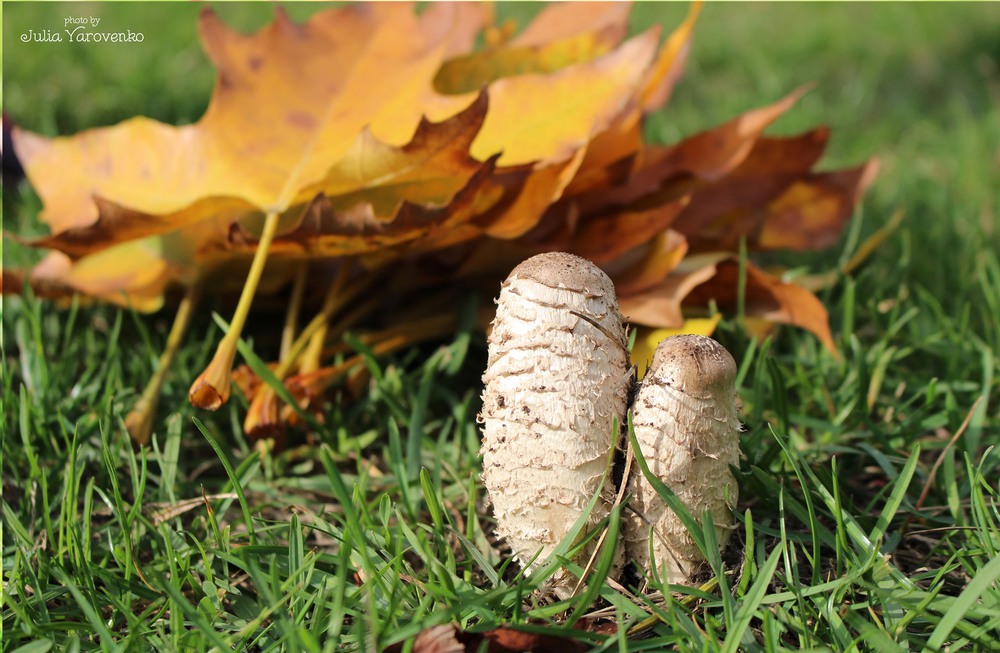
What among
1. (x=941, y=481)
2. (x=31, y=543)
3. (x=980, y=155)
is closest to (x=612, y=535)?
(x=941, y=481)

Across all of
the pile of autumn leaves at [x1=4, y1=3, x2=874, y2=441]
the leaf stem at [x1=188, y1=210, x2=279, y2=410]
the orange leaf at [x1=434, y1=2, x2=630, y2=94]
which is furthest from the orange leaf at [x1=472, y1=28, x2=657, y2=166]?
the leaf stem at [x1=188, y1=210, x2=279, y2=410]

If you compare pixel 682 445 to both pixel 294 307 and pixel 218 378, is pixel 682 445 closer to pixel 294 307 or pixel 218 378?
pixel 218 378

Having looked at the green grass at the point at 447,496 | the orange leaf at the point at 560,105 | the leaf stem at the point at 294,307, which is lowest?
the green grass at the point at 447,496

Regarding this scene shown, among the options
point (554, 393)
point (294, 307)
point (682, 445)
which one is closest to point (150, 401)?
point (294, 307)

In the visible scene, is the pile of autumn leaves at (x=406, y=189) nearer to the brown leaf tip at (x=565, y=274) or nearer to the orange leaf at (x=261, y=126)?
the orange leaf at (x=261, y=126)

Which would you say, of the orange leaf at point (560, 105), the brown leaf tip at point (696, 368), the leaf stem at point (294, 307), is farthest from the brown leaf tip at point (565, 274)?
the leaf stem at point (294, 307)

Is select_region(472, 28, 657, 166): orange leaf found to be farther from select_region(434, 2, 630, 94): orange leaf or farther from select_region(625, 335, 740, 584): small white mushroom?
select_region(625, 335, 740, 584): small white mushroom
